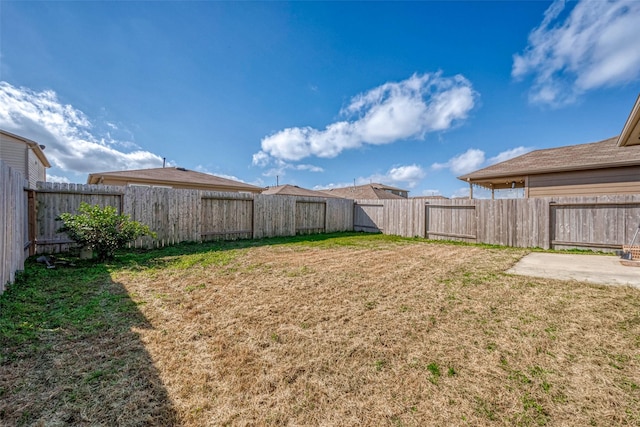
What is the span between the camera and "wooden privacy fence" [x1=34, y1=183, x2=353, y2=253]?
19.8 feet

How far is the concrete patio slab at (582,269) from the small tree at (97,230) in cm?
830

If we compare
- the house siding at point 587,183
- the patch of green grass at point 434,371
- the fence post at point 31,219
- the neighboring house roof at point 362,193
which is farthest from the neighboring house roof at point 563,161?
the fence post at point 31,219

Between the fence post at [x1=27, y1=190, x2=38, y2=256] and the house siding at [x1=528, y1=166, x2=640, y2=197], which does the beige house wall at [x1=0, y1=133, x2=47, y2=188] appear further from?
the house siding at [x1=528, y1=166, x2=640, y2=197]

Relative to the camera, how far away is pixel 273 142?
60.2 ft

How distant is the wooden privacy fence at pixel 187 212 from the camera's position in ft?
19.8

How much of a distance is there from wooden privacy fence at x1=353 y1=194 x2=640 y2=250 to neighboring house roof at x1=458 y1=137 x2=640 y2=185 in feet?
7.81

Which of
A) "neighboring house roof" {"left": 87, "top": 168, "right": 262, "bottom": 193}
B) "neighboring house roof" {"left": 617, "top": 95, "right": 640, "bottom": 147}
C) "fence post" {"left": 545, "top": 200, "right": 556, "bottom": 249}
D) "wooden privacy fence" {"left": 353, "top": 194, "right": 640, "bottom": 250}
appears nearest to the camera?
"neighboring house roof" {"left": 617, "top": 95, "right": 640, "bottom": 147}

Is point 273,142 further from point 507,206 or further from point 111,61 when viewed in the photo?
point 507,206

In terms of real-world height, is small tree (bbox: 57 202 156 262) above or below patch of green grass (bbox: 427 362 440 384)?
above

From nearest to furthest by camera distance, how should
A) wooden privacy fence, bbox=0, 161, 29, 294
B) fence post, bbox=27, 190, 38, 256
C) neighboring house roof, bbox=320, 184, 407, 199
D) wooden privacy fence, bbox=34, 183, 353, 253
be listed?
wooden privacy fence, bbox=0, 161, 29, 294, fence post, bbox=27, 190, 38, 256, wooden privacy fence, bbox=34, 183, 353, 253, neighboring house roof, bbox=320, 184, 407, 199

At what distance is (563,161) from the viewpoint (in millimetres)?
9406

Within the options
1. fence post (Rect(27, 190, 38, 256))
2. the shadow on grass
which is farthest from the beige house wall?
the shadow on grass

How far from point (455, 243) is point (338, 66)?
353 inches

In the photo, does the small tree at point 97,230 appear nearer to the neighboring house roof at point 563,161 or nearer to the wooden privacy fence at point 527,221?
the wooden privacy fence at point 527,221
